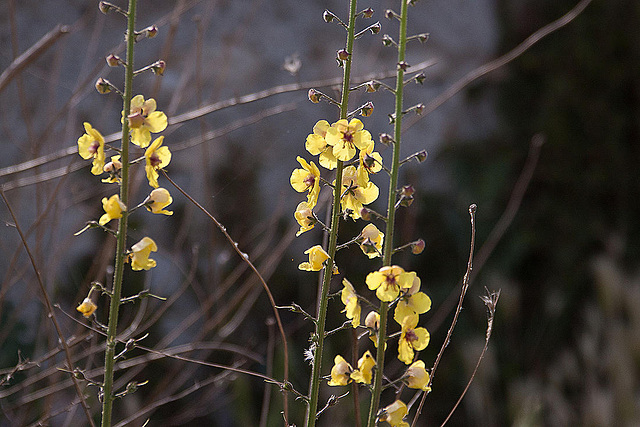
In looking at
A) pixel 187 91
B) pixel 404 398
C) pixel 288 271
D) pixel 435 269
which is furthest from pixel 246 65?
pixel 404 398

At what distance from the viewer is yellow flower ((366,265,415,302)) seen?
547mm

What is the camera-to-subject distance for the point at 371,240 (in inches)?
25.8

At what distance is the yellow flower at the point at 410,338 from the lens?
577 millimetres

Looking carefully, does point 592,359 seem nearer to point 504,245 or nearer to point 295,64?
point 504,245

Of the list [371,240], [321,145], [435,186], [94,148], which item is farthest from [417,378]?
[435,186]

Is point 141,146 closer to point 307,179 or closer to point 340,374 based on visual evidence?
point 307,179

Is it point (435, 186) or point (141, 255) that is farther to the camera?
point (435, 186)

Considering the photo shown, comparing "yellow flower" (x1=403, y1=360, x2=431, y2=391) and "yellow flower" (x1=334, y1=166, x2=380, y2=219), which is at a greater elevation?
"yellow flower" (x1=334, y1=166, x2=380, y2=219)

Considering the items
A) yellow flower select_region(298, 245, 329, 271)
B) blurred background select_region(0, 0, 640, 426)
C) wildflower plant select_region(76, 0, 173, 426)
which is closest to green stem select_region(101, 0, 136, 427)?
wildflower plant select_region(76, 0, 173, 426)

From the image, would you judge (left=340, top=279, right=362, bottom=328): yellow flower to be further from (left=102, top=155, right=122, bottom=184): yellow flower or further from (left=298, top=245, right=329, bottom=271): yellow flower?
(left=102, top=155, right=122, bottom=184): yellow flower

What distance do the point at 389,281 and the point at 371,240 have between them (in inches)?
4.2

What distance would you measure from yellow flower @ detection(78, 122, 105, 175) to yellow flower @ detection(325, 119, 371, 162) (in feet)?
0.68

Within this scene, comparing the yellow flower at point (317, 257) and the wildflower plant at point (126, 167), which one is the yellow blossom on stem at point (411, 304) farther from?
the wildflower plant at point (126, 167)

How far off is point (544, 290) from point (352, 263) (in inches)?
40.9
